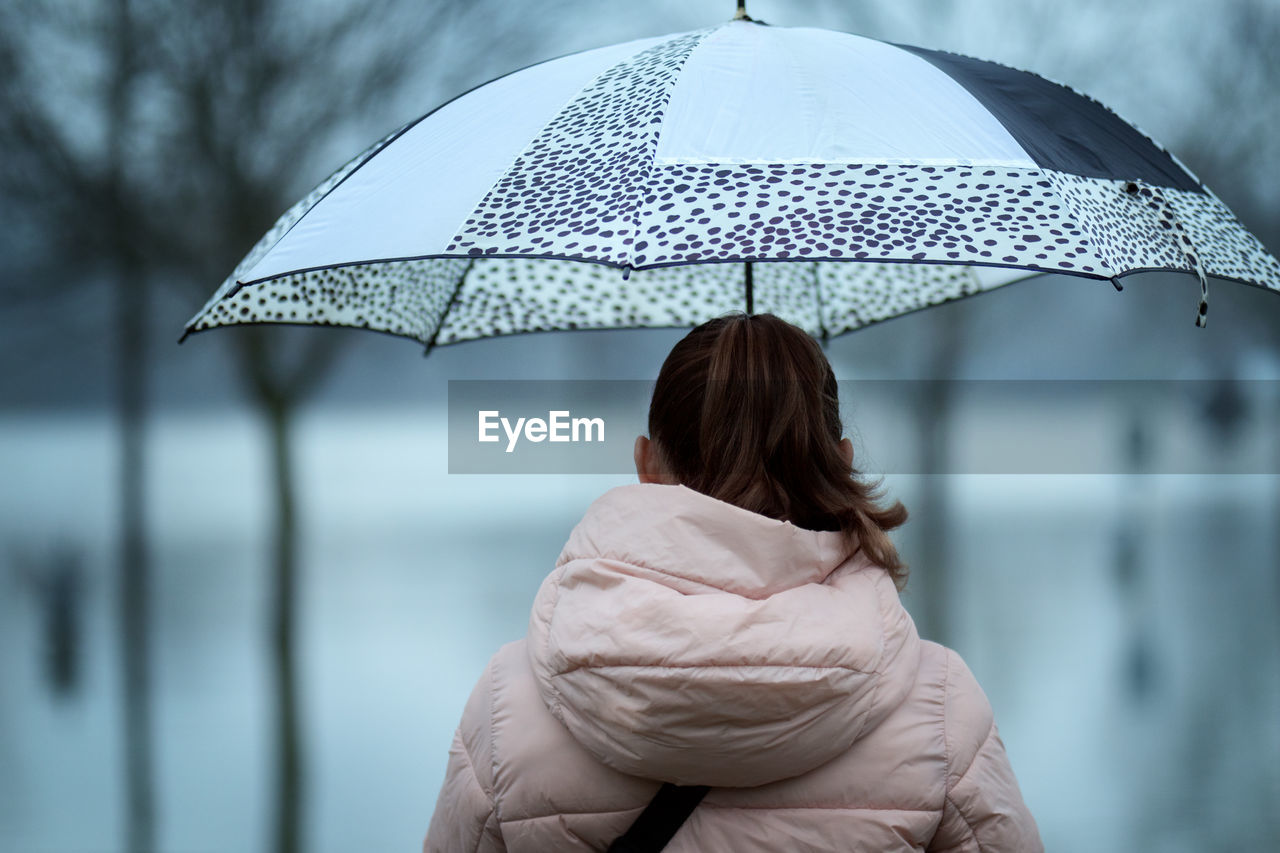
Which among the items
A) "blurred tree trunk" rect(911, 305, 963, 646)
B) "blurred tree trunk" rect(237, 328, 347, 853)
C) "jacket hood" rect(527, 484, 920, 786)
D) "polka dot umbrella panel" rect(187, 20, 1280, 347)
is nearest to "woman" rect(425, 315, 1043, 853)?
"jacket hood" rect(527, 484, 920, 786)

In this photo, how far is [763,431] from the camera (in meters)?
1.27

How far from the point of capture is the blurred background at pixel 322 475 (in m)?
4.34

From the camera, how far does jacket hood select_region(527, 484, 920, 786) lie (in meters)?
1.09

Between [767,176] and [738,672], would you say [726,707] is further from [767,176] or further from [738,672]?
[767,176]

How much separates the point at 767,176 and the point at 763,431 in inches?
13.3

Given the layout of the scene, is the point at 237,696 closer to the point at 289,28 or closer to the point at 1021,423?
the point at 289,28

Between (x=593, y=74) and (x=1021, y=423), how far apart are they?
766 centimetres

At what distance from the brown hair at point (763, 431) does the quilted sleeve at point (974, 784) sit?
15cm

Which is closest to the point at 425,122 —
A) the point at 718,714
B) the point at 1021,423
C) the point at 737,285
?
the point at 718,714

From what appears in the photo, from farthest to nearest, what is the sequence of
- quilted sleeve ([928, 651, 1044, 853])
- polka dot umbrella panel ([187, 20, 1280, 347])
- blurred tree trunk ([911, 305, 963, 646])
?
blurred tree trunk ([911, 305, 963, 646])
polka dot umbrella panel ([187, 20, 1280, 347])
quilted sleeve ([928, 651, 1044, 853])

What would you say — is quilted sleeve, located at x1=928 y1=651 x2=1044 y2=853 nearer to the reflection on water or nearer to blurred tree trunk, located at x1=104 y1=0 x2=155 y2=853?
the reflection on water

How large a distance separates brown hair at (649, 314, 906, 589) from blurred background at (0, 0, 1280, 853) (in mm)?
3006

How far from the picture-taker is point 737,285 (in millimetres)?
3076

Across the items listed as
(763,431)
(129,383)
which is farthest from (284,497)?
(763,431)
